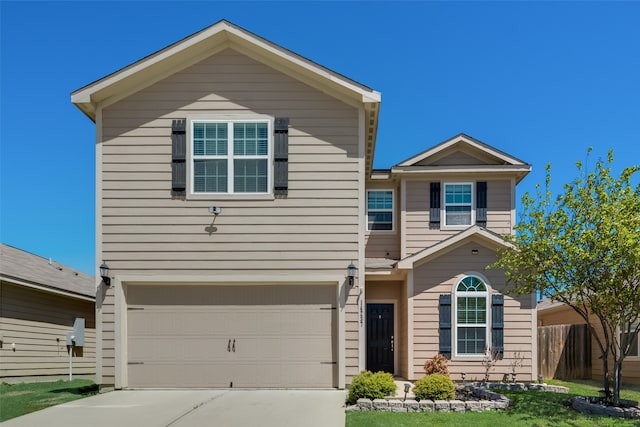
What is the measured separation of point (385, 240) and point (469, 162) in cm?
312

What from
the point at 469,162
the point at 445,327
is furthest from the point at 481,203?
the point at 445,327

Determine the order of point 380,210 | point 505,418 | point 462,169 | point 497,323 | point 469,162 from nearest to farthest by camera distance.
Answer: point 505,418
point 497,323
point 462,169
point 469,162
point 380,210

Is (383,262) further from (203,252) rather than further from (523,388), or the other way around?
(203,252)

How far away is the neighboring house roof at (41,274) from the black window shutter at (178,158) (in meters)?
5.47

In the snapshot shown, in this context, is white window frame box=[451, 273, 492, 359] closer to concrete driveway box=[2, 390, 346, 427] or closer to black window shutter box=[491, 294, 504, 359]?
black window shutter box=[491, 294, 504, 359]

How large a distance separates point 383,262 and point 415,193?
2083 millimetres

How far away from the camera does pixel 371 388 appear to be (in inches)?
380

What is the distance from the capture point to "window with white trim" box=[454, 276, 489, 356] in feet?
46.1

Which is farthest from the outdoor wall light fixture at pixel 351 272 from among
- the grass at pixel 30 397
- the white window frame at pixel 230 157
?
the grass at pixel 30 397

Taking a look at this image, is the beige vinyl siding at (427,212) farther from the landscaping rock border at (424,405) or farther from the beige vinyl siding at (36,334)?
the beige vinyl siding at (36,334)

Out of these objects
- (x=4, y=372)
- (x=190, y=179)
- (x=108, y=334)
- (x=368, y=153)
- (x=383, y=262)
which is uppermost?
(x=368, y=153)

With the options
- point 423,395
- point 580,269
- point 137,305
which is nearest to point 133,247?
point 137,305

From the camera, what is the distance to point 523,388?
12.9 meters

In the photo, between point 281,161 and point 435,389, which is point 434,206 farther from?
point 435,389
